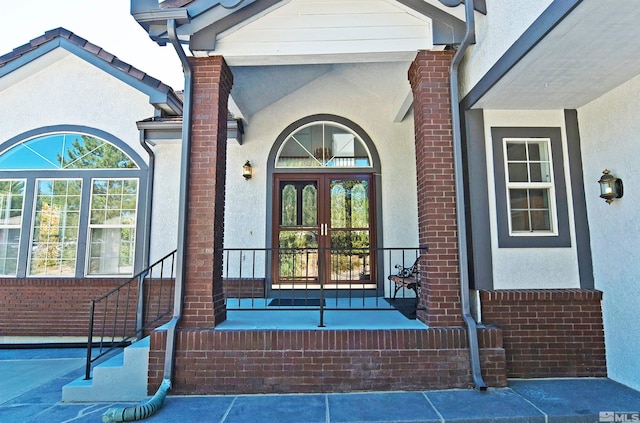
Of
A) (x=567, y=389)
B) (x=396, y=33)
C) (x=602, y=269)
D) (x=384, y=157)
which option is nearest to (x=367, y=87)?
(x=384, y=157)

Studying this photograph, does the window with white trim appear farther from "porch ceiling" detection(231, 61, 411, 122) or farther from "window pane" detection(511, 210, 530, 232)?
"porch ceiling" detection(231, 61, 411, 122)

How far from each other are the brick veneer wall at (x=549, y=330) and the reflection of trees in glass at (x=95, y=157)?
224 inches

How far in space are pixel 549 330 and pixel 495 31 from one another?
9.85 ft

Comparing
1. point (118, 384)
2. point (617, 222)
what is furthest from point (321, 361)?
point (617, 222)

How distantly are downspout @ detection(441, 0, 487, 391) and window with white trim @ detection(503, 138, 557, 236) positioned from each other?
0.63 metres

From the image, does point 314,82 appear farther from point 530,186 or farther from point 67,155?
point 67,155

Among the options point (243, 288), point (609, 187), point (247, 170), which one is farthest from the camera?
point (247, 170)

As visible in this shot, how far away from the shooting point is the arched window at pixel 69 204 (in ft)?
19.1

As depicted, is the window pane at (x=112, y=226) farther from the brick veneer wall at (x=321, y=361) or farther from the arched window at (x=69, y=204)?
the brick veneer wall at (x=321, y=361)

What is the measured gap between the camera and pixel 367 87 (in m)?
5.76

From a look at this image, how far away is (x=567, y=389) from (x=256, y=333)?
9.73ft

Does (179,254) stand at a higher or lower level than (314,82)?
lower

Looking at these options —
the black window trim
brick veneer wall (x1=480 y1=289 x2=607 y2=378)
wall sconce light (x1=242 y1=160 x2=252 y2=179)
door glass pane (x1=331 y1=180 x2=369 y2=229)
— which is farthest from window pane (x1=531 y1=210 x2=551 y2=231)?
wall sconce light (x1=242 y1=160 x2=252 y2=179)

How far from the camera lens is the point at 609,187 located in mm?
3484
